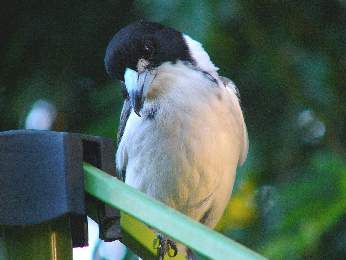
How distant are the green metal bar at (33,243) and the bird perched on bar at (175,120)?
103cm

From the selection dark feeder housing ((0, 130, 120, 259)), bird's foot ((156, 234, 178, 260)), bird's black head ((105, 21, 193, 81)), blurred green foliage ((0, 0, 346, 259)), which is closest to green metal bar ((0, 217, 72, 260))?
dark feeder housing ((0, 130, 120, 259))

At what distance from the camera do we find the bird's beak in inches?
71.8

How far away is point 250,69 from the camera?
2000 mm

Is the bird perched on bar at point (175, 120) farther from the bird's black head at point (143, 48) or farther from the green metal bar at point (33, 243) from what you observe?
the green metal bar at point (33, 243)

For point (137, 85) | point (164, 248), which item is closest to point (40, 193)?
point (164, 248)

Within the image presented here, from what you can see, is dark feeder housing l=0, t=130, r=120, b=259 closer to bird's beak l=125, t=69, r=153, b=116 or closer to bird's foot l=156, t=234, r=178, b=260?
bird's foot l=156, t=234, r=178, b=260

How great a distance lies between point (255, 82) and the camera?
6.64ft

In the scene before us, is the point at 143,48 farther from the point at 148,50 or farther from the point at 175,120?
the point at 175,120

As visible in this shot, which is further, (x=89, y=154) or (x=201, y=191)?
(x=201, y=191)

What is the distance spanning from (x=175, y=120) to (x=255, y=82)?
7.8 inches

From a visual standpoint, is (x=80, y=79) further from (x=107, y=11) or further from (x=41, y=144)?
(x=41, y=144)

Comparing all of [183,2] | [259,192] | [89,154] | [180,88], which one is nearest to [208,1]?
[183,2]

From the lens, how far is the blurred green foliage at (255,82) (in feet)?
6.11

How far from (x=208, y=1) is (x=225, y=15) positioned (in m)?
0.05
